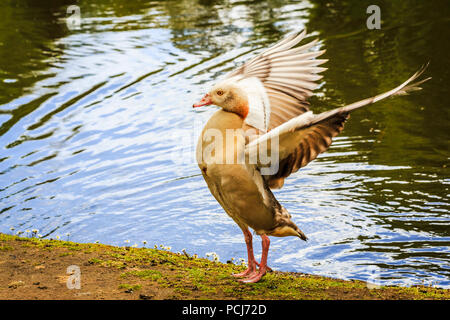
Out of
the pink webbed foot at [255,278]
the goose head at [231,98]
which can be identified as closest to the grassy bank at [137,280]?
the pink webbed foot at [255,278]

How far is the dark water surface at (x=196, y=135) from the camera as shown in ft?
29.0

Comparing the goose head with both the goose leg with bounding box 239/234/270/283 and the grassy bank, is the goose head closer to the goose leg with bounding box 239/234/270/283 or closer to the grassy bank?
the goose leg with bounding box 239/234/270/283

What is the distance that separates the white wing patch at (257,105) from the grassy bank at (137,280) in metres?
1.52

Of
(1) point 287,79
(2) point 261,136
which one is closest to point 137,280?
(2) point 261,136

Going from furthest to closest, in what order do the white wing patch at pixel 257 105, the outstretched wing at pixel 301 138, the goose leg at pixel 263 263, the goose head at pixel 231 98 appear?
the goose leg at pixel 263 263, the white wing patch at pixel 257 105, the goose head at pixel 231 98, the outstretched wing at pixel 301 138

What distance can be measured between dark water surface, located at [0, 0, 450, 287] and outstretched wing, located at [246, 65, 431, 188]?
2878 millimetres

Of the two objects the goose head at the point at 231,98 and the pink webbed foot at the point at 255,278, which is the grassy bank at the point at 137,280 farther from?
the goose head at the point at 231,98

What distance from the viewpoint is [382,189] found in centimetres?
1012

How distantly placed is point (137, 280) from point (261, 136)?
6.34ft

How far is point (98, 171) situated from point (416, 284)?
672cm

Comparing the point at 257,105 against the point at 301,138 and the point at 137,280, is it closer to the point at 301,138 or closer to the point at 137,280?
the point at 301,138

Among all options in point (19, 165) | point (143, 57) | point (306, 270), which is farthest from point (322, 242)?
point (143, 57)

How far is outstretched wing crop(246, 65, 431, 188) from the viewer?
477 centimetres

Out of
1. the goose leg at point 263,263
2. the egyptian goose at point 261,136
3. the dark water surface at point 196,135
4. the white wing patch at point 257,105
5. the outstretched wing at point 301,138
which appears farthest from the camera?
the dark water surface at point 196,135
